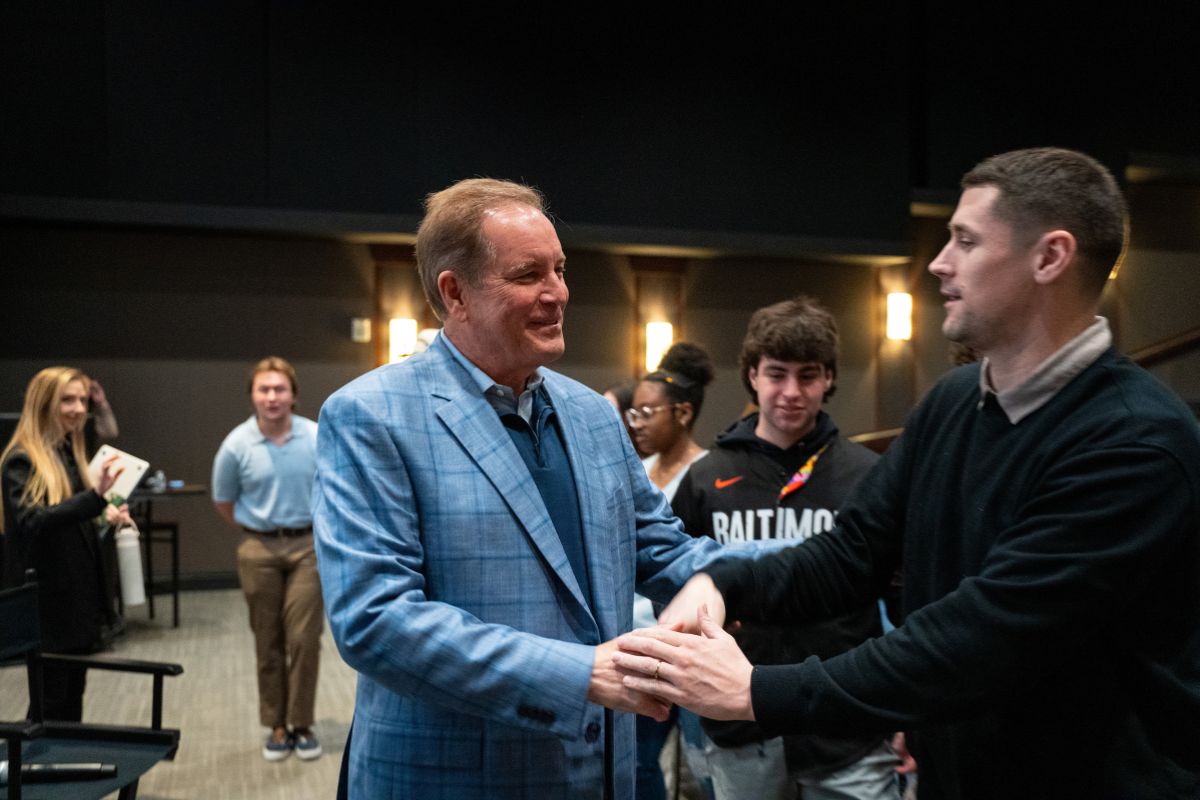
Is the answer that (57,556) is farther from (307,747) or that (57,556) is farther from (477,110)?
(477,110)

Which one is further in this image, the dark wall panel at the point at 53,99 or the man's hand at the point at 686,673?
the dark wall panel at the point at 53,99

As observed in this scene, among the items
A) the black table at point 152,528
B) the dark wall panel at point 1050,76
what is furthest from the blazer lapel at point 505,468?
the dark wall panel at point 1050,76

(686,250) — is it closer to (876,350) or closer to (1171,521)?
(876,350)

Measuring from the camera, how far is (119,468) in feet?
12.2

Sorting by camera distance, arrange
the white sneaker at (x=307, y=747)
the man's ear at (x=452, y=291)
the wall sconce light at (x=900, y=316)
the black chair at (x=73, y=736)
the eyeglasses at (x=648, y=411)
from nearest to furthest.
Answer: the man's ear at (x=452, y=291)
the black chair at (x=73, y=736)
the eyeglasses at (x=648, y=411)
the white sneaker at (x=307, y=747)
the wall sconce light at (x=900, y=316)

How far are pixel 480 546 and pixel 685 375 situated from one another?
2236 mm

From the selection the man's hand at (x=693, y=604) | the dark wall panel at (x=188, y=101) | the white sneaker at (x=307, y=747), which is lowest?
the white sneaker at (x=307, y=747)

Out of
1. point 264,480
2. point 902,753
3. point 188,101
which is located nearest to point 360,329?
point 188,101

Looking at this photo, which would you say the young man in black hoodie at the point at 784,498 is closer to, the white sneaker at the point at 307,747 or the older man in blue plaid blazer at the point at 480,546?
the older man in blue plaid blazer at the point at 480,546

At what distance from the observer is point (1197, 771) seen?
4.08 feet

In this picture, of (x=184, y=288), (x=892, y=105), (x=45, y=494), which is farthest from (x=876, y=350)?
(x=45, y=494)

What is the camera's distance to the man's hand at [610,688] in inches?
54.9

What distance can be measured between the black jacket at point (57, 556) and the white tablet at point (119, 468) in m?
0.14

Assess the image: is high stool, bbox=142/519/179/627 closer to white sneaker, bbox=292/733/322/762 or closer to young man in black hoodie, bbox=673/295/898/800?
white sneaker, bbox=292/733/322/762
